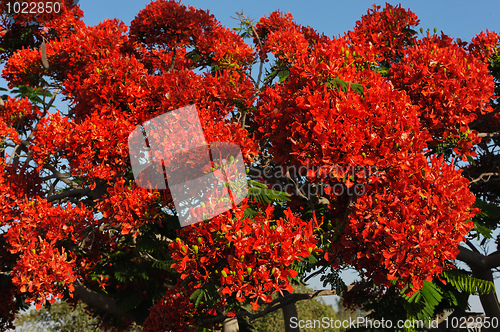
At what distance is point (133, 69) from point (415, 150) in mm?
4752

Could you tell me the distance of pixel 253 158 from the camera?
20.9 ft

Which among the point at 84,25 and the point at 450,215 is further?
the point at 84,25

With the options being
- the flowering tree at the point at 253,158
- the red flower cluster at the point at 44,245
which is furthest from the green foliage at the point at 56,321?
the red flower cluster at the point at 44,245

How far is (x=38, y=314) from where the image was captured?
21.3 m

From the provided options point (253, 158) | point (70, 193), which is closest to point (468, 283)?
point (253, 158)

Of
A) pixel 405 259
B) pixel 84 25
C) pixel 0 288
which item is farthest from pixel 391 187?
pixel 0 288

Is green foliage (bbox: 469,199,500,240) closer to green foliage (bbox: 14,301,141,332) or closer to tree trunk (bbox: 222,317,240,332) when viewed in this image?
tree trunk (bbox: 222,317,240,332)

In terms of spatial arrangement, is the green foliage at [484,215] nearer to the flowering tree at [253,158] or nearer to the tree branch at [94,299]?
the flowering tree at [253,158]

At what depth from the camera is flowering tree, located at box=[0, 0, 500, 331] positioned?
16.0 ft

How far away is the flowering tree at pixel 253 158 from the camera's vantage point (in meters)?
4.89

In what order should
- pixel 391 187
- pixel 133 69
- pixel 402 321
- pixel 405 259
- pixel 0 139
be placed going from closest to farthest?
1. pixel 405 259
2. pixel 391 187
3. pixel 133 69
4. pixel 402 321
5. pixel 0 139

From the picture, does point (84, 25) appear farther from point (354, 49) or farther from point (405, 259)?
point (405, 259)

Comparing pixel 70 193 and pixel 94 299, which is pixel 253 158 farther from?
pixel 94 299

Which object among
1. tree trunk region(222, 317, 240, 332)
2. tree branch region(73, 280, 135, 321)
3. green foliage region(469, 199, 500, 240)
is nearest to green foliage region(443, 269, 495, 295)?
green foliage region(469, 199, 500, 240)
